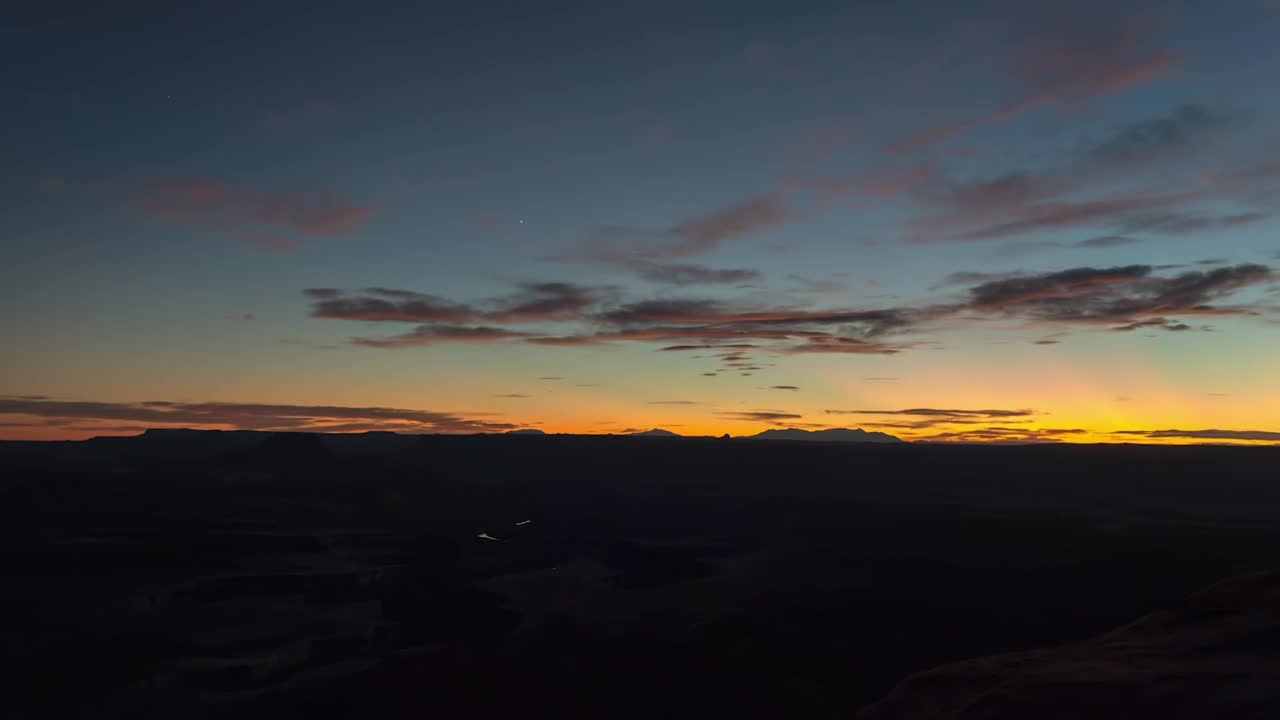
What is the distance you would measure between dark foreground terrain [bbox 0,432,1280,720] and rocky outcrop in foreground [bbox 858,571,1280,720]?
0.08 metres

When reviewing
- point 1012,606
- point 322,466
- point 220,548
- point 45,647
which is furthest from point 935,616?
point 322,466

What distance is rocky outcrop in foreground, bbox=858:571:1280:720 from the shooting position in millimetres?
13312

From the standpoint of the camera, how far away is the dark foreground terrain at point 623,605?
19.1m

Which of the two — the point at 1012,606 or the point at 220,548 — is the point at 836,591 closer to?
the point at 1012,606

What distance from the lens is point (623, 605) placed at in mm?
48719

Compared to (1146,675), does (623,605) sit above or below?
below

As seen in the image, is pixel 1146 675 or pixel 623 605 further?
pixel 623 605

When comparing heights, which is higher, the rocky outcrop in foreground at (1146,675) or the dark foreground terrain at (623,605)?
the rocky outcrop in foreground at (1146,675)

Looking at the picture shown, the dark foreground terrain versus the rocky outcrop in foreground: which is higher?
the rocky outcrop in foreground

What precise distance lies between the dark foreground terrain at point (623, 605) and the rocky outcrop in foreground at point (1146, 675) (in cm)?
8

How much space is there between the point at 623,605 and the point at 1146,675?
3654 cm

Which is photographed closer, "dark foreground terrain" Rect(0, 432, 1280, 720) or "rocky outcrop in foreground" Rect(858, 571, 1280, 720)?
"rocky outcrop in foreground" Rect(858, 571, 1280, 720)

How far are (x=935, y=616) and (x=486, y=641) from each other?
25.8m

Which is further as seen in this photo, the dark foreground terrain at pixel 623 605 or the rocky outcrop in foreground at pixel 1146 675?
the dark foreground terrain at pixel 623 605
